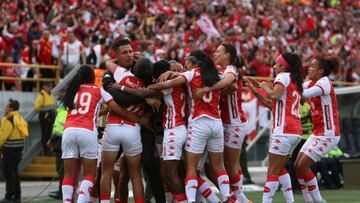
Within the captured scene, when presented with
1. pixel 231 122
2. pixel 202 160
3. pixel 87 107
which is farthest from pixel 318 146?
pixel 87 107

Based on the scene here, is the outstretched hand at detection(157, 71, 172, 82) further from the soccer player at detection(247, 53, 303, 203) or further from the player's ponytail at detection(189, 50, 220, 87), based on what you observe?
the soccer player at detection(247, 53, 303, 203)

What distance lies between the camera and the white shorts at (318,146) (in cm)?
1524

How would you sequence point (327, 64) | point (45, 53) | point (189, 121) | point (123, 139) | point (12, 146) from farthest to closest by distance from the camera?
point (45, 53) < point (12, 146) < point (327, 64) < point (189, 121) < point (123, 139)

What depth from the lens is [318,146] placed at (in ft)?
50.1

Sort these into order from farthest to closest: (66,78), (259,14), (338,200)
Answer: (259,14)
(66,78)
(338,200)

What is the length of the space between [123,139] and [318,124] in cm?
320

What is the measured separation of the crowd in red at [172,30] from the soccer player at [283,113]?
30.0 ft

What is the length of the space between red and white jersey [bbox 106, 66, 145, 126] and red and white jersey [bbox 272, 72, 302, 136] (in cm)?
191

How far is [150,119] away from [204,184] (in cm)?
115

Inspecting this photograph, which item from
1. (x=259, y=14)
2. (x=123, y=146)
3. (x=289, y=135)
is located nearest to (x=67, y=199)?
(x=123, y=146)

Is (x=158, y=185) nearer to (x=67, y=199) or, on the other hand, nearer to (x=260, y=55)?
(x=67, y=199)

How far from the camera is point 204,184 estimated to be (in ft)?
47.1

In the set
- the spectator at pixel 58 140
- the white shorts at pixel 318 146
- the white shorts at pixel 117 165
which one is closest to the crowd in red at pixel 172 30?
the spectator at pixel 58 140

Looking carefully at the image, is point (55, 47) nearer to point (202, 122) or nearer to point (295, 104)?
point (295, 104)
